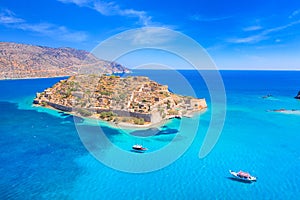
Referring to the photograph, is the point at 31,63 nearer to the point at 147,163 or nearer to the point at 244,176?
the point at 147,163

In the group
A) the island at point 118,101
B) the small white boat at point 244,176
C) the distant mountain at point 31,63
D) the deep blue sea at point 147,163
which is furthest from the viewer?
the distant mountain at point 31,63

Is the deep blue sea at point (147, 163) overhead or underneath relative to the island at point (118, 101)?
underneath

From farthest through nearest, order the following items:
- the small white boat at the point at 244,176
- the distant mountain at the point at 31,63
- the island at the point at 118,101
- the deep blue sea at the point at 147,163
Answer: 1. the distant mountain at the point at 31,63
2. the island at the point at 118,101
3. the small white boat at the point at 244,176
4. the deep blue sea at the point at 147,163

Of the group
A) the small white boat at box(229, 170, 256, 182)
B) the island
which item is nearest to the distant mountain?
the island

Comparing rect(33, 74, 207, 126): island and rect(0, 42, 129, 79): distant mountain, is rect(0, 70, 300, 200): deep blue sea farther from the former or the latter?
rect(0, 42, 129, 79): distant mountain

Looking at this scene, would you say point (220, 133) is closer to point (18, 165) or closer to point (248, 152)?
point (248, 152)

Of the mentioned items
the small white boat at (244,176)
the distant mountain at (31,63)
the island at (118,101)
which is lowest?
the small white boat at (244,176)

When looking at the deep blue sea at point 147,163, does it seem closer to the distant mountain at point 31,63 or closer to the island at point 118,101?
the island at point 118,101

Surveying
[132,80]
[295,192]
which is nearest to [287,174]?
[295,192]

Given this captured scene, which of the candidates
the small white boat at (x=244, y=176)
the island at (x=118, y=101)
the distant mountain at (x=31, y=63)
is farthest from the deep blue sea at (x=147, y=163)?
the distant mountain at (x=31, y=63)

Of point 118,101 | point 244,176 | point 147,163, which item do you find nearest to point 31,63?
point 118,101
